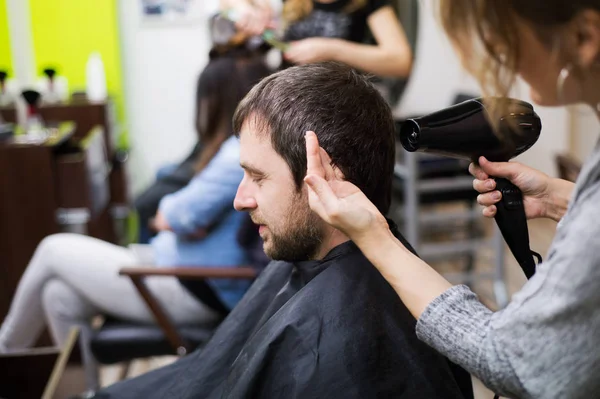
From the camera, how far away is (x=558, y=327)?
2.48 ft

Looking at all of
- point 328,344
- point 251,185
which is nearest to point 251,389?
point 328,344

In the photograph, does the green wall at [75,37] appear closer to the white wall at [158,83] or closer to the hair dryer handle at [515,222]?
the white wall at [158,83]

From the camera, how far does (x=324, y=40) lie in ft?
6.86

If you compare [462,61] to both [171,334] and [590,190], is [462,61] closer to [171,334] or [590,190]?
[590,190]

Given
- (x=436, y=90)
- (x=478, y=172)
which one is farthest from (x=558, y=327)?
(x=436, y=90)

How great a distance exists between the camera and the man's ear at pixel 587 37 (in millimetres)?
757

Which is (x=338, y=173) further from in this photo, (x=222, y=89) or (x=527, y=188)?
(x=222, y=89)

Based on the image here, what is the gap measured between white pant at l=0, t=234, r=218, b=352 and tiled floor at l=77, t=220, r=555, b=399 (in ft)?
1.65

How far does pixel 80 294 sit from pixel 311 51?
93 cm

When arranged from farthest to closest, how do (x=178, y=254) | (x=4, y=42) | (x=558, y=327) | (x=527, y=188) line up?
(x=4, y=42), (x=178, y=254), (x=527, y=188), (x=558, y=327)

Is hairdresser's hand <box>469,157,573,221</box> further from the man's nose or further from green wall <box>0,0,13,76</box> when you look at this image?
green wall <box>0,0,13,76</box>

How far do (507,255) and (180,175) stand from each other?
5.62 feet

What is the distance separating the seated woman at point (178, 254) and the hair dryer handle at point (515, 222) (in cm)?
98

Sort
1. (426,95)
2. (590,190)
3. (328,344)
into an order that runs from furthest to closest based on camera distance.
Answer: (426,95) < (328,344) < (590,190)
